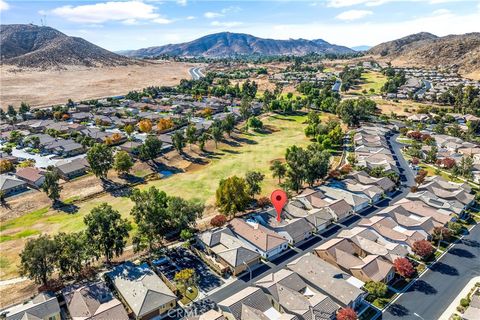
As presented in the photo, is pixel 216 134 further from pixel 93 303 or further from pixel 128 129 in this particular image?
pixel 93 303

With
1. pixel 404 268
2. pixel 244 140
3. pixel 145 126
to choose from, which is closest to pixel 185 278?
pixel 404 268

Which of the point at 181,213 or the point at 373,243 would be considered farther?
the point at 181,213

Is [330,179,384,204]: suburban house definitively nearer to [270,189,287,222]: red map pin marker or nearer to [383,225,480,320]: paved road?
[270,189,287,222]: red map pin marker

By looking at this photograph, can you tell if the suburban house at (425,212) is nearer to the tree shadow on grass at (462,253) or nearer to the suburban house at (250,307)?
the tree shadow on grass at (462,253)

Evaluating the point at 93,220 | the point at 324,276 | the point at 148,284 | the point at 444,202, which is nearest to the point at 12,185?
the point at 93,220

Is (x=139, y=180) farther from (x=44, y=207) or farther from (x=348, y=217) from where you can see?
(x=348, y=217)

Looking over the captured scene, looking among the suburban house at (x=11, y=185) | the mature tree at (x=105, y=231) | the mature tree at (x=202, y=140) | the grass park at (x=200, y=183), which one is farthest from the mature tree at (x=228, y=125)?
the mature tree at (x=105, y=231)

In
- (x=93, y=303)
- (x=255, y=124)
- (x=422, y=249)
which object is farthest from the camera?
(x=255, y=124)
